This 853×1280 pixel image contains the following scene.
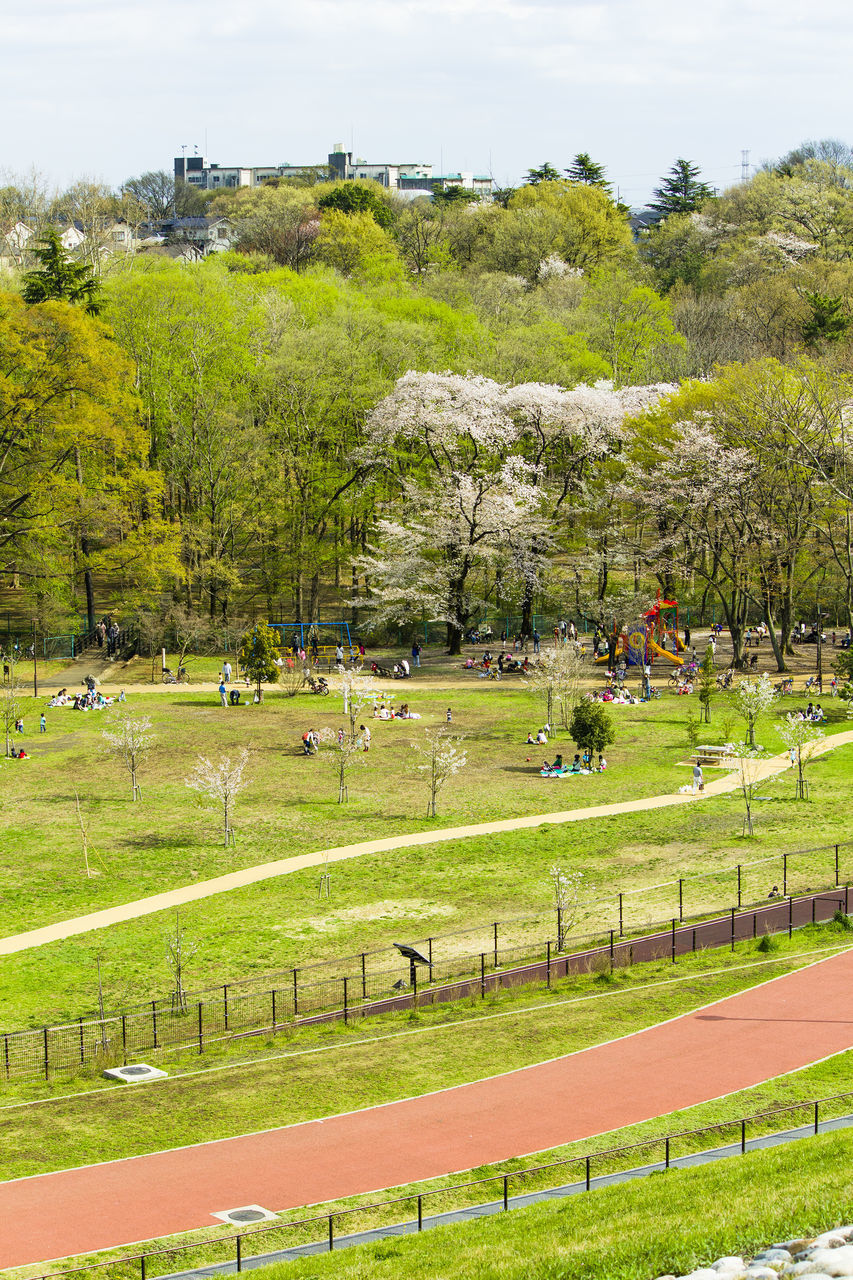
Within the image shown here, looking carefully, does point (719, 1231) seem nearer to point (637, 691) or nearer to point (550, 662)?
point (550, 662)

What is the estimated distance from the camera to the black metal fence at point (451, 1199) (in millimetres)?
17938

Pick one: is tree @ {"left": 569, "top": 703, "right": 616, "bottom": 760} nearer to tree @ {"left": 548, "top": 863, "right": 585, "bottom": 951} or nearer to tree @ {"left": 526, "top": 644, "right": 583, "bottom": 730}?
tree @ {"left": 526, "top": 644, "right": 583, "bottom": 730}

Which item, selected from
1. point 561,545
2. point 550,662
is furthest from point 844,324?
point 550,662

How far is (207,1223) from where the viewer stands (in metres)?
19.5

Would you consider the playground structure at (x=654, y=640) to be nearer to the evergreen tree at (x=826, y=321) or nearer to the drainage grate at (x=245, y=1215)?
the evergreen tree at (x=826, y=321)

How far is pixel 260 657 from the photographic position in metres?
62.5

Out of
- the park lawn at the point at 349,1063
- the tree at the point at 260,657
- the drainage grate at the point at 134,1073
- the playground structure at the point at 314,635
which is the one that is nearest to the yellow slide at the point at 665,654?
the playground structure at the point at 314,635

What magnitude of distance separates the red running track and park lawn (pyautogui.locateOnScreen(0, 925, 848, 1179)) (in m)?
0.51

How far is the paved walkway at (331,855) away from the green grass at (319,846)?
577 millimetres

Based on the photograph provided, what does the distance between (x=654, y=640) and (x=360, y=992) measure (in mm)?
44497

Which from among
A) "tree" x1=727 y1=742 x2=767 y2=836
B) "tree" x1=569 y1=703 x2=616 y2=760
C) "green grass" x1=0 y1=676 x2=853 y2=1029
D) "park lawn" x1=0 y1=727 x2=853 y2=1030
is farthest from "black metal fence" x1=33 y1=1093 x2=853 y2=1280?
"tree" x1=569 y1=703 x2=616 y2=760

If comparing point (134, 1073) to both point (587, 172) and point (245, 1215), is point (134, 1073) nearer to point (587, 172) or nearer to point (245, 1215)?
point (245, 1215)

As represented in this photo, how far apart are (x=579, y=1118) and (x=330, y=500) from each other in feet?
196

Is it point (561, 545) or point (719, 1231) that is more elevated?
point (561, 545)
